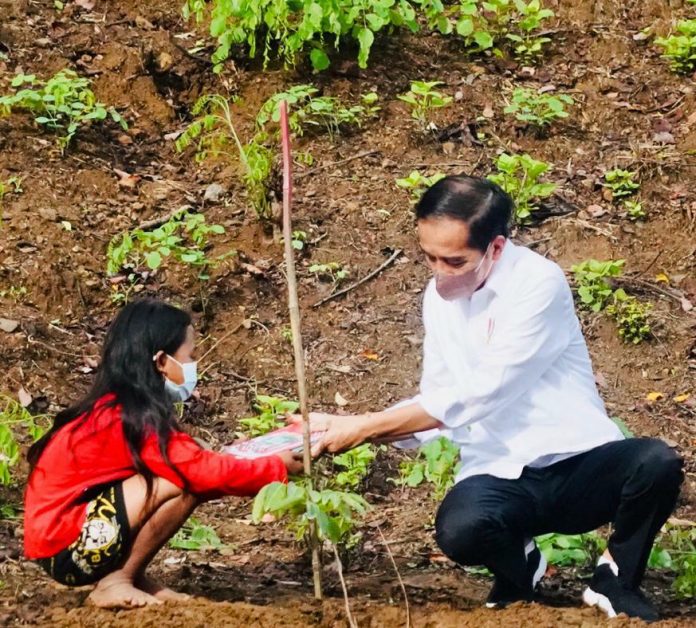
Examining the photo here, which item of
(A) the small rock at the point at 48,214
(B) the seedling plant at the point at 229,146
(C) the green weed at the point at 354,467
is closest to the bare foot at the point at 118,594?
(C) the green weed at the point at 354,467

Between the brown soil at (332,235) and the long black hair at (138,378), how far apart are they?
24.7 inches

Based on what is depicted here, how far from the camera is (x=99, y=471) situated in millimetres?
3586

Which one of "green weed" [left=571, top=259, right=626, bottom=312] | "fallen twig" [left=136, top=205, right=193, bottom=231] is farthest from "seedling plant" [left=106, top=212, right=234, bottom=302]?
"green weed" [left=571, top=259, right=626, bottom=312]

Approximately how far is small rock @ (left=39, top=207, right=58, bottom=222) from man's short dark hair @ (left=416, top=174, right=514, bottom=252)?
3580 mm

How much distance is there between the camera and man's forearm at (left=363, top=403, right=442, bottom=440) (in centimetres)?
352

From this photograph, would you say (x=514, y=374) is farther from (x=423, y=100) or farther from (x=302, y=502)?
(x=423, y=100)

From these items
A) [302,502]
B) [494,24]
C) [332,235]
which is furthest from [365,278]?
[302,502]

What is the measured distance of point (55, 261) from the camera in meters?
6.29

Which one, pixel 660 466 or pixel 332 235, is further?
pixel 332 235

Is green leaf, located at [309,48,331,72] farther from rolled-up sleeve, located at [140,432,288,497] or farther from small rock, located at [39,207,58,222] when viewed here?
rolled-up sleeve, located at [140,432,288,497]

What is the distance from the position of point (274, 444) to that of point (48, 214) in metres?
3.46

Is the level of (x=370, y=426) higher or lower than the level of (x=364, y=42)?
lower

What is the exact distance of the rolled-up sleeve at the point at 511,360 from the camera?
352 centimetres

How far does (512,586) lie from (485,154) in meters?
4.18
